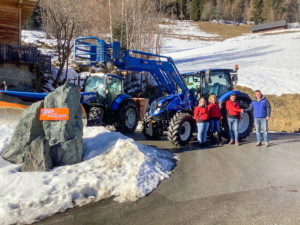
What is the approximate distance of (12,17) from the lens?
52.5 feet

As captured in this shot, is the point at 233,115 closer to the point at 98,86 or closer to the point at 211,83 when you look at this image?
the point at 211,83

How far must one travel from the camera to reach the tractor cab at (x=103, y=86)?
33.2 feet

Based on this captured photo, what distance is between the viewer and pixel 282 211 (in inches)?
140

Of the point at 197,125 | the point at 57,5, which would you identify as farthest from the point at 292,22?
the point at 197,125

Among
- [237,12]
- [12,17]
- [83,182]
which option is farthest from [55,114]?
[237,12]

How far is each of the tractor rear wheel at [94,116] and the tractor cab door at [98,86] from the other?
1079 millimetres

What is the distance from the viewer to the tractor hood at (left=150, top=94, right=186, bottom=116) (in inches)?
320

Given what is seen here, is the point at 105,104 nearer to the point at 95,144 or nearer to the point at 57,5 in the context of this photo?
the point at 95,144

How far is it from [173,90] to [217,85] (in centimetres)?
157

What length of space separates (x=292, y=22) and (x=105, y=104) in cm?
7852

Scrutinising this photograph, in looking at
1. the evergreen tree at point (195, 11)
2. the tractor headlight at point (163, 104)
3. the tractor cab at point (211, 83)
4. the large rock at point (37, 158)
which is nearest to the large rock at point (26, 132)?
the large rock at point (37, 158)

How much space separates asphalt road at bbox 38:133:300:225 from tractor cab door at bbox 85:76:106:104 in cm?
500

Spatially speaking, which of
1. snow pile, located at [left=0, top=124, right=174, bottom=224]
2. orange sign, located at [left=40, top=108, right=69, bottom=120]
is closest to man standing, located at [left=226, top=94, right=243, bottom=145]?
snow pile, located at [left=0, top=124, right=174, bottom=224]

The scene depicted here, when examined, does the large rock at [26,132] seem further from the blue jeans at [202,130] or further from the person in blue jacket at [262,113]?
the person in blue jacket at [262,113]
